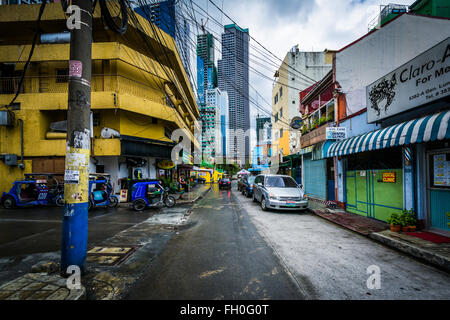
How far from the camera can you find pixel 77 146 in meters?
3.32

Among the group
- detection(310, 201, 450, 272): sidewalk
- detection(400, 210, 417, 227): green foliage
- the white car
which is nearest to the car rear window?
the white car

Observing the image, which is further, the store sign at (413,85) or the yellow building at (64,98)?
the yellow building at (64,98)

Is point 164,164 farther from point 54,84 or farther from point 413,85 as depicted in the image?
point 413,85

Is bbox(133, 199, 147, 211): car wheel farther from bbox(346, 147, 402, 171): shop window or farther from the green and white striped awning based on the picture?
bbox(346, 147, 402, 171): shop window

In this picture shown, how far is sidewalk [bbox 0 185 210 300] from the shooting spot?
8.92 feet

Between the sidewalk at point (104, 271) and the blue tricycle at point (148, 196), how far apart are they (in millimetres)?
3951

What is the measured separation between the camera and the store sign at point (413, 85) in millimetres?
4961

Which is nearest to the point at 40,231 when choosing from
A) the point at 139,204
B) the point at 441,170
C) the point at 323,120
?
the point at 139,204

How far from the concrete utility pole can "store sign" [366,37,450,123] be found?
25.9 ft

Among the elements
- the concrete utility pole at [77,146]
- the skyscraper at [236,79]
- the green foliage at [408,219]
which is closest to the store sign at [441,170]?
the green foliage at [408,219]

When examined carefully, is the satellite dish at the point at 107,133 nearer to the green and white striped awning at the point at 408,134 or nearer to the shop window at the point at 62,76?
the shop window at the point at 62,76

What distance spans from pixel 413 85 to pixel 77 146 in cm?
857
